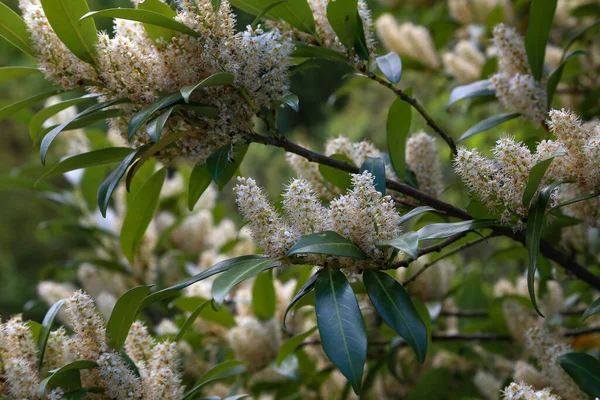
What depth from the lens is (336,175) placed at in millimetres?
1098

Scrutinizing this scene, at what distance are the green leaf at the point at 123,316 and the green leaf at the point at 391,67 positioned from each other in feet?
1.78

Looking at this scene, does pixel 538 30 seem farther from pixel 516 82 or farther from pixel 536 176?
pixel 536 176

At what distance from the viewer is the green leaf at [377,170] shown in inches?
36.7

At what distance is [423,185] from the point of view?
3.91ft

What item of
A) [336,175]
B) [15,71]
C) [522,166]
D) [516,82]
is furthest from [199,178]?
[516,82]

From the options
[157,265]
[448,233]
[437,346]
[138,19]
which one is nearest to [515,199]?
[448,233]

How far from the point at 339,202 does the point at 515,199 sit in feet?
0.79

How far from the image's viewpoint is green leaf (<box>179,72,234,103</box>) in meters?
0.81

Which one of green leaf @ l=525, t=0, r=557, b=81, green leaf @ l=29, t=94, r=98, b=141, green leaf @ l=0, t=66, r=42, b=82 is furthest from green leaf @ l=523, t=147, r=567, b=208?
green leaf @ l=0, t=66, r=42, b=82

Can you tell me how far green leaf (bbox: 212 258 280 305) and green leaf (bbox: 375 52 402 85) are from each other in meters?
0.44

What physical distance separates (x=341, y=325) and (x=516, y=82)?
0.67 metres

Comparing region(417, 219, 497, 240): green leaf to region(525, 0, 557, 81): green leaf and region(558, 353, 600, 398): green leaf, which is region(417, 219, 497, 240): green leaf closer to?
region(558, 353, 600, 398): green leaf

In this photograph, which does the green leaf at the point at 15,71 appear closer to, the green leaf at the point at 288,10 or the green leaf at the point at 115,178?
the green leaf at the point at 115,178

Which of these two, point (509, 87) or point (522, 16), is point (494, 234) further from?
point (522, 16)
